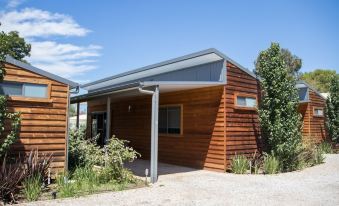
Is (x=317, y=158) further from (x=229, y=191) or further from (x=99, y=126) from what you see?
(x=99, y=126)

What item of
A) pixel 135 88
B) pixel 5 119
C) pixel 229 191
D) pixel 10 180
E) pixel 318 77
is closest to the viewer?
pixel 10 180

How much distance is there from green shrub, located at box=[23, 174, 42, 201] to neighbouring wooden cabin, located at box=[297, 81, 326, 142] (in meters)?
13.4

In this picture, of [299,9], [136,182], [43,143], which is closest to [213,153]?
[136,182]

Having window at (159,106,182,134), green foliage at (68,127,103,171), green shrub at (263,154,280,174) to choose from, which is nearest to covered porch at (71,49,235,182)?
window at (159,106,182,134)

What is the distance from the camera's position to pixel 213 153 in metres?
11.3

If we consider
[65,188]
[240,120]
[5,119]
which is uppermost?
[240,120]

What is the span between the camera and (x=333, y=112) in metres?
17.3

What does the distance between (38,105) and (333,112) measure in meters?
14.9

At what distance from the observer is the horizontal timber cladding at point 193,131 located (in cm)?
1119

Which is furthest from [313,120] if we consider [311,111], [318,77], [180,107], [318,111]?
[318,77]

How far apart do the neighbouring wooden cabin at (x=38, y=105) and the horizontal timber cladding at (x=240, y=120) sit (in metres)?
5.15

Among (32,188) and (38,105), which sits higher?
(38,105)

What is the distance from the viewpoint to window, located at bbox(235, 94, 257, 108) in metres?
11.5

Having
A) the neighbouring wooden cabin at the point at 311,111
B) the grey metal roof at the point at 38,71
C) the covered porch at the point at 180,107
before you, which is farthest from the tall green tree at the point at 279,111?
the grey metal roof at the point at 38,71
